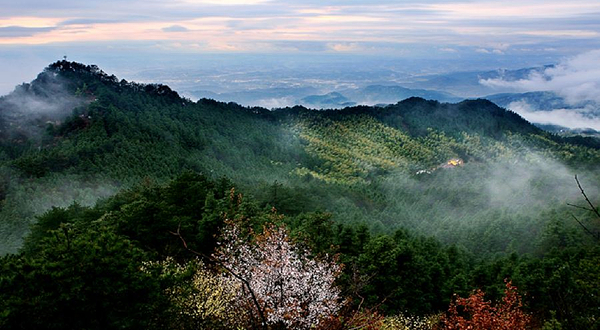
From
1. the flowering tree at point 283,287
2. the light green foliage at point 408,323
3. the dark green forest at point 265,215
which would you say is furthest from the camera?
the light green foliage at point 408,323

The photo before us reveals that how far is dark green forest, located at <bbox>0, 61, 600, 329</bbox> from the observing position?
14.7 m

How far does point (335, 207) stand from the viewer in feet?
176

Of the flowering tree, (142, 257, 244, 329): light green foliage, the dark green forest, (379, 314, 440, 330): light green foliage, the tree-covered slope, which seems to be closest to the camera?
the flowering tree

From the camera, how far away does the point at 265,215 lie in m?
29.0

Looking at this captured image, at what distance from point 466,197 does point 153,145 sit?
176 feet

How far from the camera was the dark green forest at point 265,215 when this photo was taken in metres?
14.7

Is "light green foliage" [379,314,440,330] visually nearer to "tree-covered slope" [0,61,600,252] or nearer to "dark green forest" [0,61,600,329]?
"dark green forest" [0,61,600,329]

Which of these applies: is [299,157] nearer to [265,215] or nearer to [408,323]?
[265,215]

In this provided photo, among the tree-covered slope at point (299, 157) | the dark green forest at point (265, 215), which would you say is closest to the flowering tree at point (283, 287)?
the dark green forest at point (265, 215)

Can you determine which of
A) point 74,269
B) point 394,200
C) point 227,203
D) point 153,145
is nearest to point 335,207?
point 394,200

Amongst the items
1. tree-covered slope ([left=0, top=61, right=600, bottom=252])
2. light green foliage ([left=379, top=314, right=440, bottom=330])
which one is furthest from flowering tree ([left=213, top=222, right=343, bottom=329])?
tree-covered slope ([left=0, top=61, right=600, bottom=252])

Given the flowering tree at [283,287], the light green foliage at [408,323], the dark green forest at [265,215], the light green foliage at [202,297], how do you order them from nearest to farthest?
the flowering tree at [283,287] < the dark green forest at [265,215] < the light green foliage at [202,297] < the light green foliage at [408,323]

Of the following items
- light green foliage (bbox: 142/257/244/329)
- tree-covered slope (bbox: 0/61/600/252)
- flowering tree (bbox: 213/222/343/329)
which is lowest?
tree-covered slope (bbox: 0/61/600/252)

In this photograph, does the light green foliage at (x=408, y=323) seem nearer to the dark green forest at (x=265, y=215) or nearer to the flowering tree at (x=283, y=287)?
the dark green forest at (x=265, y=215)
